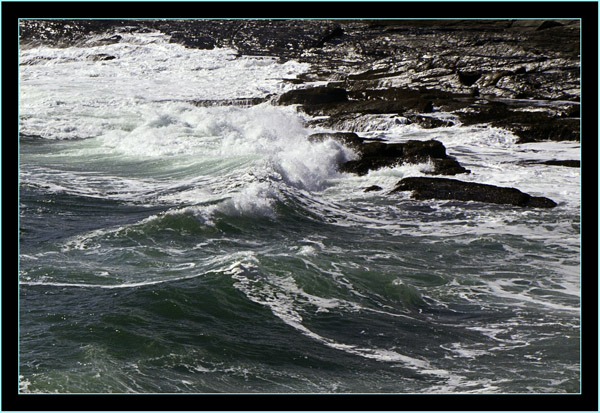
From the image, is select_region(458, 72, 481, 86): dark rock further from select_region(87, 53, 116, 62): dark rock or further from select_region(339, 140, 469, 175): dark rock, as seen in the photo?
select_region(87, 53, 116, 62): dark rock

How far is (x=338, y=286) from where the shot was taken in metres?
7.73

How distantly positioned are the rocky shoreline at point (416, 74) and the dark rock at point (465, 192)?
0.02 metres

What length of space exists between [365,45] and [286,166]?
59.6 feet

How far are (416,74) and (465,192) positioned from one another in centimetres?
1295

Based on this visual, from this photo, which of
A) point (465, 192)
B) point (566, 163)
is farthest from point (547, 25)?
point (465, 192)

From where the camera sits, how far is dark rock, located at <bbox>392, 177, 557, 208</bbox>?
11.9 m

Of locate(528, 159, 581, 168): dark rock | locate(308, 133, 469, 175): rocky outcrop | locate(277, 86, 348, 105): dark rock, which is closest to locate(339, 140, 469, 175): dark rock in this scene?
locate(308, 133, 469, 175): rocky outcrop

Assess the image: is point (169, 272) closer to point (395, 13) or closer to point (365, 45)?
point (395, 13)

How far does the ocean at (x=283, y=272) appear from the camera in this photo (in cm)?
578

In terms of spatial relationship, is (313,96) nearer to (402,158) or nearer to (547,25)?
(402,158)

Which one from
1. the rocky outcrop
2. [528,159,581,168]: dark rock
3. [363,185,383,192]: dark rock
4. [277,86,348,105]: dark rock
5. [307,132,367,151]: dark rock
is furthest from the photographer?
[277,86,348,105]: dark rock

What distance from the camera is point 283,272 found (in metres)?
7.99

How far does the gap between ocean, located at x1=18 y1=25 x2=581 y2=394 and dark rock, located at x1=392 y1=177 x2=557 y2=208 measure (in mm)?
270

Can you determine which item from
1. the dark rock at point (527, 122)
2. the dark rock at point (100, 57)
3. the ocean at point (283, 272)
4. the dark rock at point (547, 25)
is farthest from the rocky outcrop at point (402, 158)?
the dark rock at point (100, 57)
